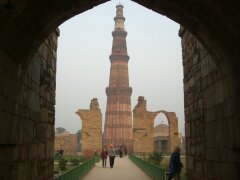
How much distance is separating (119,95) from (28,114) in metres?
44.3

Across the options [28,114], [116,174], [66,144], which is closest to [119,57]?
[66,144]

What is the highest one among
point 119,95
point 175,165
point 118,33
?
point 118,33

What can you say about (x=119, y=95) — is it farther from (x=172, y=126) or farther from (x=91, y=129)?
(x=91, y=129)

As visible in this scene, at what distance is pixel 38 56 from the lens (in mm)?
6082

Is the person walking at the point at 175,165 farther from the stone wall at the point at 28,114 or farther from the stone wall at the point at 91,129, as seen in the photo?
the stone wall at the point at 91,129

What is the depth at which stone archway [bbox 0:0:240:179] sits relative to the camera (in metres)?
4.34

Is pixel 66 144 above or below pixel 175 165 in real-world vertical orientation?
above

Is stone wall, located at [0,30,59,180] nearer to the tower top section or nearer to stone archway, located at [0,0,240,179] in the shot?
stone archway, located at [0,0,240,179]

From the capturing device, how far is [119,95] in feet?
163

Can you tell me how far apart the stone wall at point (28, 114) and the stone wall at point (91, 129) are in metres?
28.7

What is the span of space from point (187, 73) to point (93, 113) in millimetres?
29501

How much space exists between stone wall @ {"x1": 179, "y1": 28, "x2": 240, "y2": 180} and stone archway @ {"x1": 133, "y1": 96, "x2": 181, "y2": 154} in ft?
94.0

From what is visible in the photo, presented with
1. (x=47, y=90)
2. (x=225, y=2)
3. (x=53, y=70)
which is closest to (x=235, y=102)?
(x=225, y=2)

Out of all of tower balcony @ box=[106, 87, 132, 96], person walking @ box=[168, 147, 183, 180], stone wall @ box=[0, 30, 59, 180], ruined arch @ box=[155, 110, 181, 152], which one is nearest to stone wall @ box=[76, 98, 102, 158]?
ruined arch @ box=[155, 110, 181, 152]
